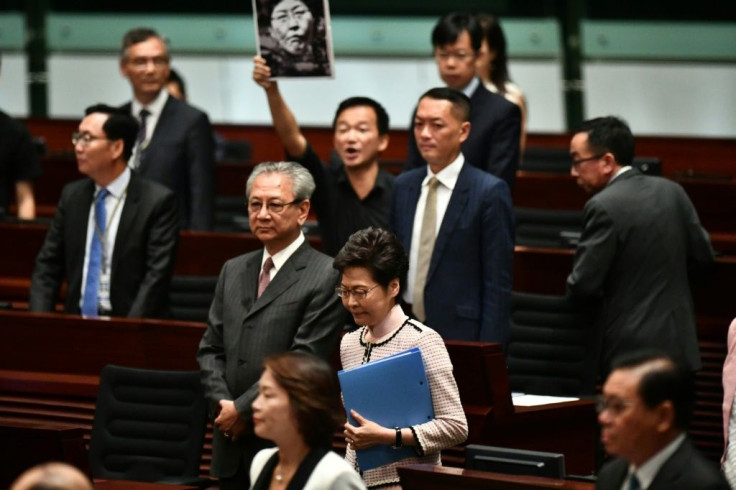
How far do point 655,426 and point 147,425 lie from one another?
2.00 metres

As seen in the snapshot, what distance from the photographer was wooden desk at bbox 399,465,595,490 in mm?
3023

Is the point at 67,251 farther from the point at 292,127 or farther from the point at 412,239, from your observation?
the point at 412,239

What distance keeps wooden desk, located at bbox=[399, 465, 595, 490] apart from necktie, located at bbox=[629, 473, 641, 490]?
348 millimetres

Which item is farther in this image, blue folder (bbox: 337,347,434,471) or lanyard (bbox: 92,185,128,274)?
lanyard (bbox: 92,185,128,274)

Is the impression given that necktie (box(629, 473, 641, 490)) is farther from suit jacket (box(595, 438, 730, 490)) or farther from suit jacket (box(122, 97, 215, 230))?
suit jacket (box(122, 97, 215, 230))

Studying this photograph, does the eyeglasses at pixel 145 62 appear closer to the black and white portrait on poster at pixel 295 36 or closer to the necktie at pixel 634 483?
the black and white portrait on poster at pixel 295 36

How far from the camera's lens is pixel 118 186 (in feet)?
16.1

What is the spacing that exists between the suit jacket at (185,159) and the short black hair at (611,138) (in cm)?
159

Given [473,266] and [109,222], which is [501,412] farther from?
[109,222]

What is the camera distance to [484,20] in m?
5.99

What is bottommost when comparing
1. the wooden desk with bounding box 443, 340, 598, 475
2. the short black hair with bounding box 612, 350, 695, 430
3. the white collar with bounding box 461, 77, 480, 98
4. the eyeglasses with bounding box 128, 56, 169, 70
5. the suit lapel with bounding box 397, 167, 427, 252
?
the wooden desk with bounding box 443, 340, 598, 475

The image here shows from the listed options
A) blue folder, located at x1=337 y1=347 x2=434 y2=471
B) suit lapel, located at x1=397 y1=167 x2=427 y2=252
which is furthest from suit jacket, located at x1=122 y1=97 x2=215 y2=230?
blue folder, located at x1=337 y1=347 x2=434 y2=471

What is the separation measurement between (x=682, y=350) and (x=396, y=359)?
4.85 feet

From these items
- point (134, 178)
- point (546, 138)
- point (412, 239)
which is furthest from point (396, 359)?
point (546, 138)
